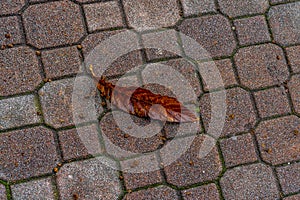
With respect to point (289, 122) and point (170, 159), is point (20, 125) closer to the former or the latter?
point (170, 159)

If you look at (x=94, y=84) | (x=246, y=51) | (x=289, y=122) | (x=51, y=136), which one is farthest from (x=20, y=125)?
(x=289, y=122)

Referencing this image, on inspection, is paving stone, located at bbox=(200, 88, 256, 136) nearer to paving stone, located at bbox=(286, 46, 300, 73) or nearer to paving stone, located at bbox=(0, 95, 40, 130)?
paving stone, located at bbox=(286, 46, 300, 73)

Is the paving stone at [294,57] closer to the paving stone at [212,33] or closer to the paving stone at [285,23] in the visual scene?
the paving stone at [285,23]

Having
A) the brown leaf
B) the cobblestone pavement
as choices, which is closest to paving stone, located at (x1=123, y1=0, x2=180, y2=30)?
the cobblestone pavement

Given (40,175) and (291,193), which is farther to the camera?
(291,193)

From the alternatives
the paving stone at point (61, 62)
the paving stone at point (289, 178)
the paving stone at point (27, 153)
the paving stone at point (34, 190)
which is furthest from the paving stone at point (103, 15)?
the paving stone at point (289, 178)
